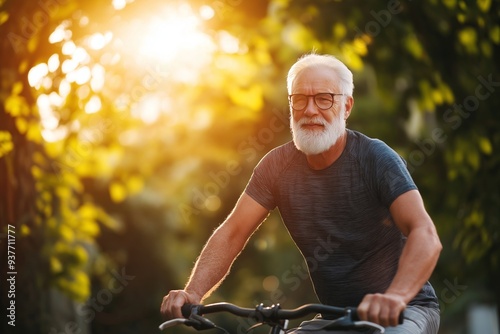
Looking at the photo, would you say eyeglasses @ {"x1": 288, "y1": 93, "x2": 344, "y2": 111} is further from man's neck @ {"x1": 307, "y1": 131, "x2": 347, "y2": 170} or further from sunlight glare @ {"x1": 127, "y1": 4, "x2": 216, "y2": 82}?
sunlight glare @ {"x1": 127, "y1": 4, "x2": 216, "y2": 82}

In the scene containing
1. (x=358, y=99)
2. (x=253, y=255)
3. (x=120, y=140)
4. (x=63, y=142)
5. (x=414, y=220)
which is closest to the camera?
(x=414, y=220)

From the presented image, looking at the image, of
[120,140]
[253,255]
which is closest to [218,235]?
[120,140]

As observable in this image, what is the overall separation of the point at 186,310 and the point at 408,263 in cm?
98

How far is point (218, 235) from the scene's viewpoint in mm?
5020

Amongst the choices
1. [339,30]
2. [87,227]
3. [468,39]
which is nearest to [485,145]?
[468,39]

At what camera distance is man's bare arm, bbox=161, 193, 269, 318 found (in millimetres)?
4898

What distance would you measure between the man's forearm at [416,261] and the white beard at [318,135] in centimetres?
66

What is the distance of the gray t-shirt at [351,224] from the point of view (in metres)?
4.70

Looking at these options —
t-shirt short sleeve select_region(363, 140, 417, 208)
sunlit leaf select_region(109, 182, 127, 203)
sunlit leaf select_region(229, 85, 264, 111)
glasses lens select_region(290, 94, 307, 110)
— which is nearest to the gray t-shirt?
t-shirt short sleeve select_region(363, 140, 417, 208)

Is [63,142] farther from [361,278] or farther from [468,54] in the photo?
Answer: [361,278]

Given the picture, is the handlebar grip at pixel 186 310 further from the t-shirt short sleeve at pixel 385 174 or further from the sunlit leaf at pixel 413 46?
the sunlit leaf at pixel 413 46

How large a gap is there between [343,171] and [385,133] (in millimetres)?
6366

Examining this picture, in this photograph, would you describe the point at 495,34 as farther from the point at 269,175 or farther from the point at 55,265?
the point at 55,265

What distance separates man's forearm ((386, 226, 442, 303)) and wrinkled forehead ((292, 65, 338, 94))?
0.84 metres
